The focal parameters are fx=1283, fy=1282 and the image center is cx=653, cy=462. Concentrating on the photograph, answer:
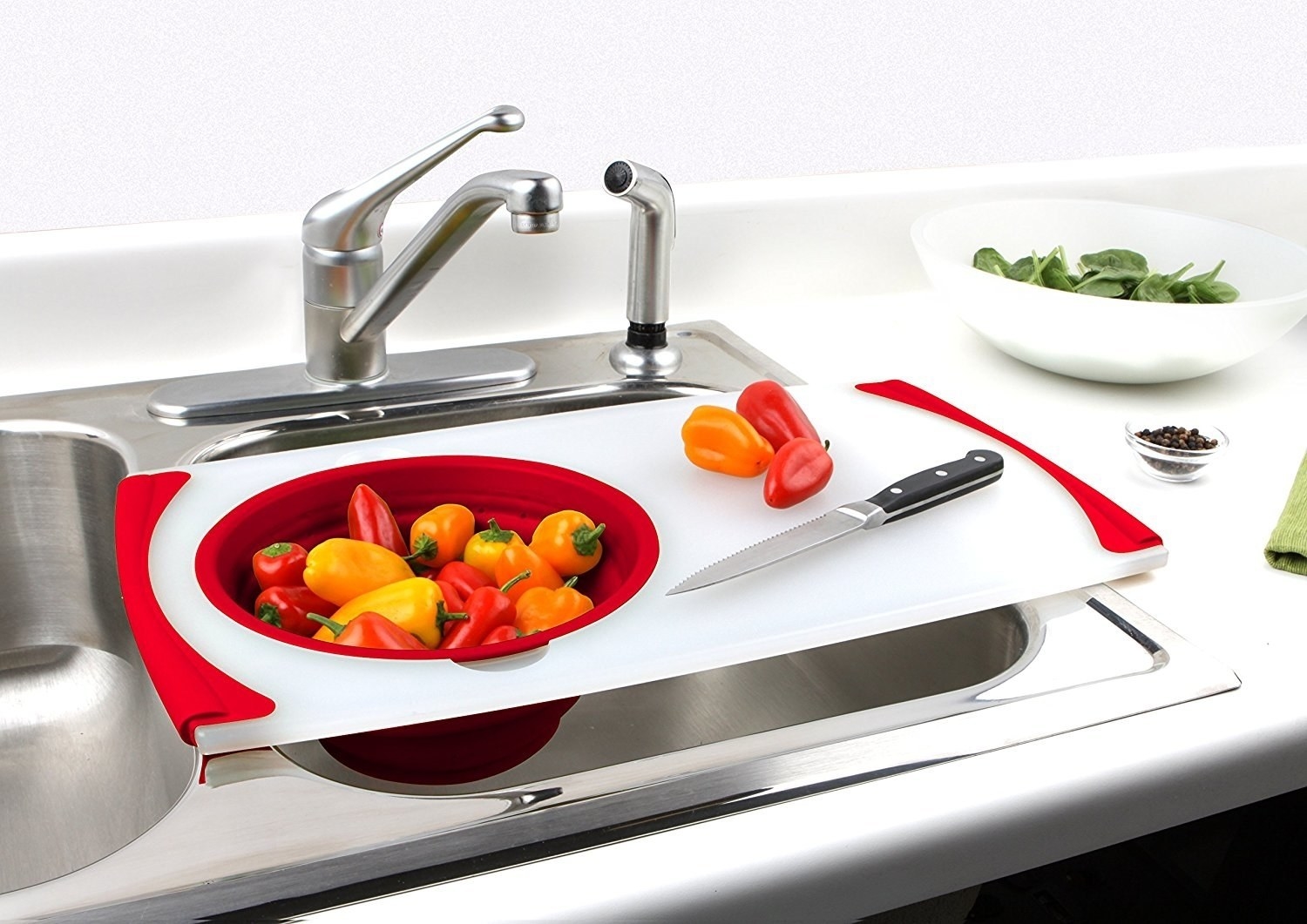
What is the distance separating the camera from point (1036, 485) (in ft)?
3.15

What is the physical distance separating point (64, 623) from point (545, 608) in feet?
1.54

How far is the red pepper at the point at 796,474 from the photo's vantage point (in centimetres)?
92

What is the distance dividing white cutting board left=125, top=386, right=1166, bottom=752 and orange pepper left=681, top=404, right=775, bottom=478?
11 millimetres

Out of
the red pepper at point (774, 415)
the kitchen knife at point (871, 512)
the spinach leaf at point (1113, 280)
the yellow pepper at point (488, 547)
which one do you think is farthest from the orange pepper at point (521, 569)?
the spinach leaf at point (1113, 280)

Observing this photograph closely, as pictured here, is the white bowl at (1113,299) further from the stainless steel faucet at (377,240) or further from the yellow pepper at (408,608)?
the yellow pepper at (408,608)

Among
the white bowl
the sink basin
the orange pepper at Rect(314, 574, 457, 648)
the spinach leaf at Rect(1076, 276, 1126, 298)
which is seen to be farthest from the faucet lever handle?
the spinach leaf at Rect(1076, 276, 1126, 298)

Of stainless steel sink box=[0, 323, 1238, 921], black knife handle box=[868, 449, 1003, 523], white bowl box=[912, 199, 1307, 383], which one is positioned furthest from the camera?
white bowl box=[912, 199, 1307, 383]

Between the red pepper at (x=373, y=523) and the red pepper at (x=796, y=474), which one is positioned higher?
the red pepper at (x=796, y=474)

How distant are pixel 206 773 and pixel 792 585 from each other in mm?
373

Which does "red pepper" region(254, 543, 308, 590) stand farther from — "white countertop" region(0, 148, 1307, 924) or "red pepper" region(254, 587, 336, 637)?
"white countertop" region(0, 148, 1307, 924)

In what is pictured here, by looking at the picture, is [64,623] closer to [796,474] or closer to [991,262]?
[796,474]

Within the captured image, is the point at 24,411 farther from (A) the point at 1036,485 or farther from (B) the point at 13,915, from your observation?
(A) the point at 1036,485

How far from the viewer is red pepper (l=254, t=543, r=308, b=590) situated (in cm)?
83

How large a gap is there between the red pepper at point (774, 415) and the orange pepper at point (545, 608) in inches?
9.7
